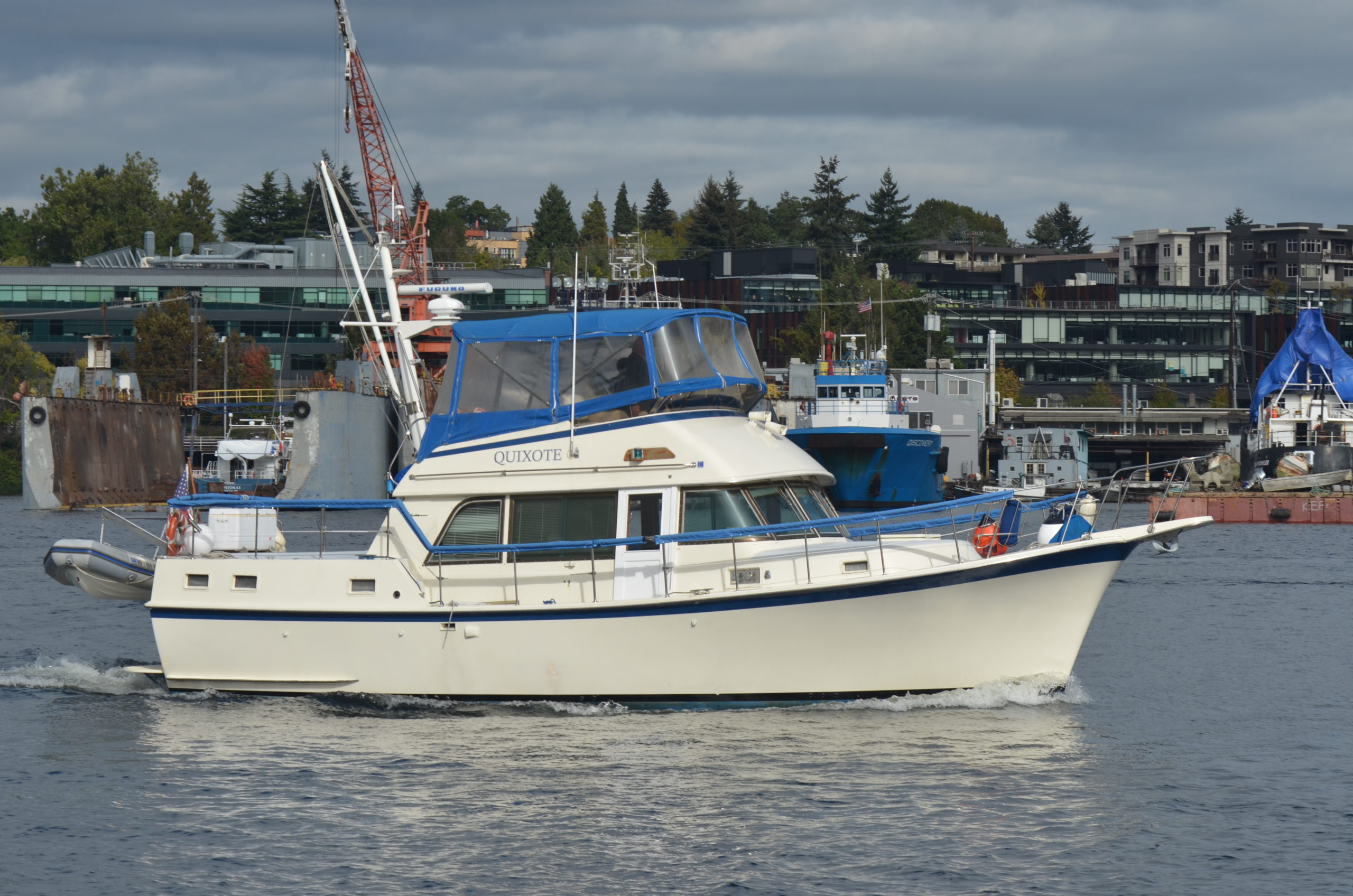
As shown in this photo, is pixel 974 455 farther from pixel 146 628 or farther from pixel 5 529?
pixel 146 628

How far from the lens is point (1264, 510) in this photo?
232 ft

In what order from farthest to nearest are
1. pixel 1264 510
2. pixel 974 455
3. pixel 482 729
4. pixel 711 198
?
pixel 711 198, pixel 974 455, pixel 1264 510, pixel 482 729

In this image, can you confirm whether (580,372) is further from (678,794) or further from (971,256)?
(971,256)

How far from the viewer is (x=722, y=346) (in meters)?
20.9

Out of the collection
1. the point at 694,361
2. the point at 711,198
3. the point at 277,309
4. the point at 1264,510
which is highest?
the point at 711,198

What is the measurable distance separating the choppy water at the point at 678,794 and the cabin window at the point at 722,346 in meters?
4.98

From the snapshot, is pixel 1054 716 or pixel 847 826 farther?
pixel 1054 716

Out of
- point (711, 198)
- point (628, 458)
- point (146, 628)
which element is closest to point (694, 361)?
point (628, 458)

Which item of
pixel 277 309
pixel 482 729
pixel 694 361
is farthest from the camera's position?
pixel 277 309

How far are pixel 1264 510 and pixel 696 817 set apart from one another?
62199mm

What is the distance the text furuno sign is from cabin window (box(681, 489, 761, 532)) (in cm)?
184

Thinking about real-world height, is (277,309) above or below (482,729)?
above

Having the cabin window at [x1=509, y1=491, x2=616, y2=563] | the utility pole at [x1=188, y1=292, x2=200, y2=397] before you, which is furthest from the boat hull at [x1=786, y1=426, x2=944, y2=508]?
the cabin window at [x1=509, y1=491, x2=616, y2=563]

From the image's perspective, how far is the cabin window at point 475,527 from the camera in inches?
766
